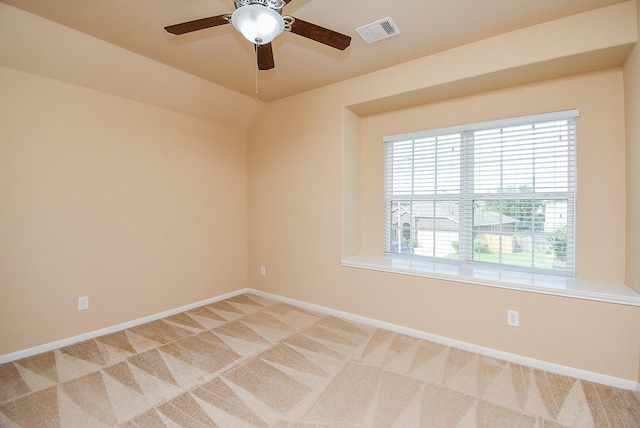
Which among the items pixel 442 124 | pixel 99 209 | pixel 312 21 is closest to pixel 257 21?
pixel 312 21

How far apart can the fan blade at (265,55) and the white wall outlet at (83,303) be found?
2762 mm

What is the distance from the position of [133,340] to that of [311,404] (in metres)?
1.97

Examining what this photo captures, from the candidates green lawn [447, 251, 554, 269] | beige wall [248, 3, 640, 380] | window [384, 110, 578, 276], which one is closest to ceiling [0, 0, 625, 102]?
beige wall [248, 3, 640, 380]

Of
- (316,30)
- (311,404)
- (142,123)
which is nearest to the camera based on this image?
(316,30)

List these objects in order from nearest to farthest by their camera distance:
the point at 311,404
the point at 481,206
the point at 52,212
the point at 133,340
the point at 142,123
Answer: the point at 311,404
the point at 52,212
the point at 133,340
the point at 481,206
the point at 142,123

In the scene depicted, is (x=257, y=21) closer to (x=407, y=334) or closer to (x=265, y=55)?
(x=265, y=55)

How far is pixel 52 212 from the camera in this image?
260 centimetres

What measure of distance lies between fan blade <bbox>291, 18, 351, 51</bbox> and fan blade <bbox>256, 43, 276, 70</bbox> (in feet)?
0.73

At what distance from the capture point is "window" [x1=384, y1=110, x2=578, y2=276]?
2.60m

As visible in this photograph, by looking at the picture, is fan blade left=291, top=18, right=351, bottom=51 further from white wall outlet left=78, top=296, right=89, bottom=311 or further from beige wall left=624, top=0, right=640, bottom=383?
white wall outlet left=78, top=296, right=89, bottom=311

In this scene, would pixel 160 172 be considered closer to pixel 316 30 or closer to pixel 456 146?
pixel 316 30

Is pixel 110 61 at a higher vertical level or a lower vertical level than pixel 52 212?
higher

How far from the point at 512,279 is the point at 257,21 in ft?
9.18

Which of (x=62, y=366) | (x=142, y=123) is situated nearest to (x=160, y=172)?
(x=142, y=123)
